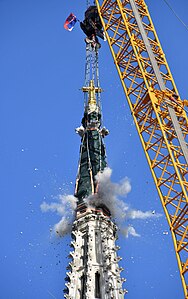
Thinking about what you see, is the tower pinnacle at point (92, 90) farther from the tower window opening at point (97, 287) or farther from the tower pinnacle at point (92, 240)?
the tower window opening at point (97, 287)

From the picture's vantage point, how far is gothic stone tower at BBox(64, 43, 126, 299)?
52.0 meters

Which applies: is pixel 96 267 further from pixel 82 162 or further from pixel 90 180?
pixel 82 162

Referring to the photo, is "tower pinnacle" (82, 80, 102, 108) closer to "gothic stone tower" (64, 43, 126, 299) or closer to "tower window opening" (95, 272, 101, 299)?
"gothic stone tower" (64, 43, 126, 299)

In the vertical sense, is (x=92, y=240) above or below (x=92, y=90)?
below

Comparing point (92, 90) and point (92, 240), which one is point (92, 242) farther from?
point (92, 90)

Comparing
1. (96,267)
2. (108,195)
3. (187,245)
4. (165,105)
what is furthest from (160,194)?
(108,195)

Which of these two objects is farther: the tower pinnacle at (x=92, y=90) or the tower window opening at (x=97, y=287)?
the tower pinnacle at (x=92, y=90)

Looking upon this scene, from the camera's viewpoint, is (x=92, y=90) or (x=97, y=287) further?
(x=92, y=90)

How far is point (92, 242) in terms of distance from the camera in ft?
183

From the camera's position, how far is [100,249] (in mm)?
55375

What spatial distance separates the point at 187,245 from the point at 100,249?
15127 mm

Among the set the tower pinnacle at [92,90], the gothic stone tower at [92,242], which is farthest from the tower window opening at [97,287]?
the tower pinnacle at [92,90]

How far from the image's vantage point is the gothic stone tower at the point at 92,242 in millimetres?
52000

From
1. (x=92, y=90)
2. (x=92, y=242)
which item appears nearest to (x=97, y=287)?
(x=92, y=242)
